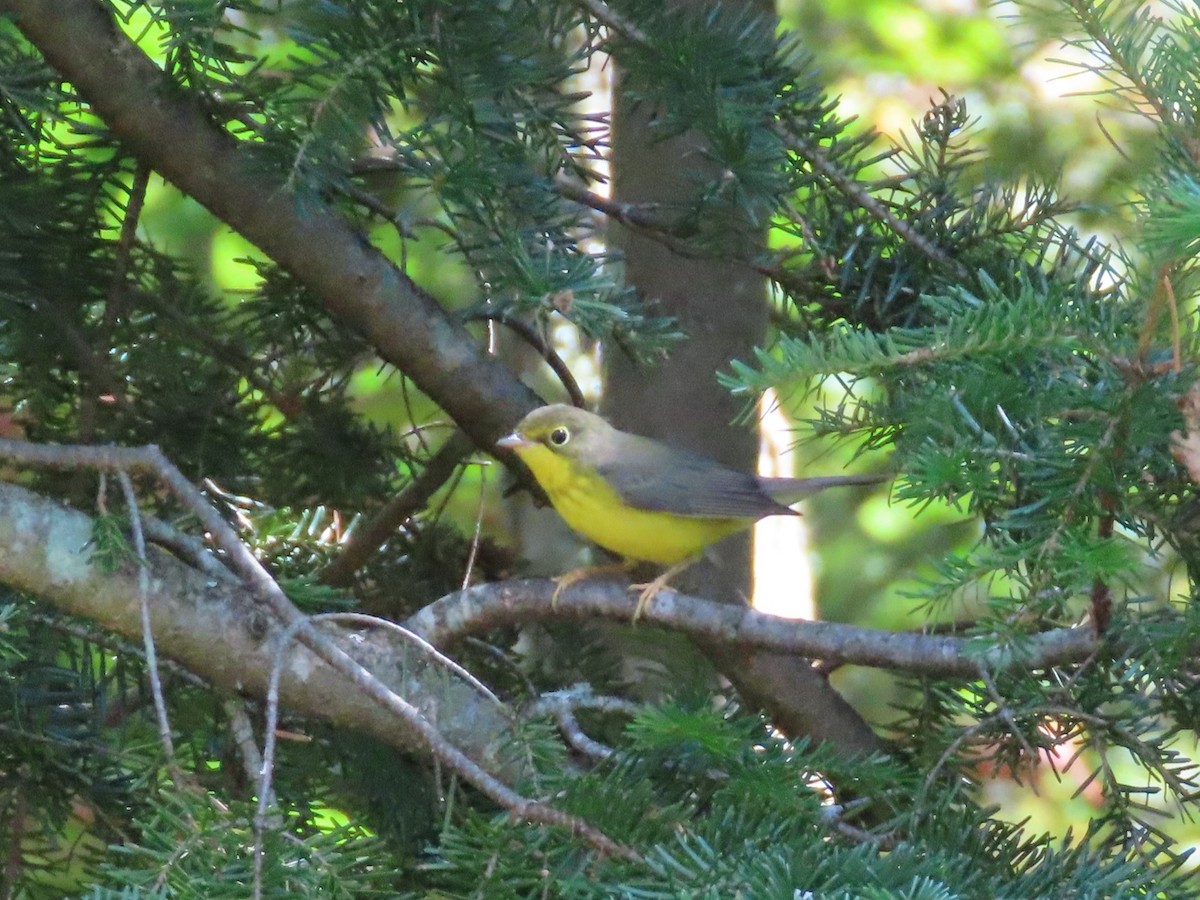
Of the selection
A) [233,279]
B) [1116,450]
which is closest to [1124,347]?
[1116,450]

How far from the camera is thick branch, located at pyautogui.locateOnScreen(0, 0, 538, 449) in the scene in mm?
2289

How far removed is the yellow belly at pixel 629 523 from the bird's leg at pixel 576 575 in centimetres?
11

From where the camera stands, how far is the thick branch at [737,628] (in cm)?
192

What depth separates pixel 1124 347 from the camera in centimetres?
154

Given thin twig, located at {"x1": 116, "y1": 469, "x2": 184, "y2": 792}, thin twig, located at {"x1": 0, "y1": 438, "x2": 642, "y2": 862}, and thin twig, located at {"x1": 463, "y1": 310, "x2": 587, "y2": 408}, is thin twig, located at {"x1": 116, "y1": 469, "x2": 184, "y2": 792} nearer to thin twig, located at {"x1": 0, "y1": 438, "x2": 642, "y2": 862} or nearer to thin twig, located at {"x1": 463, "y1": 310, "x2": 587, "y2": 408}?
thin twig, located at {"x1": 0, "y1": 438, "x2": 642, "y2": 862}

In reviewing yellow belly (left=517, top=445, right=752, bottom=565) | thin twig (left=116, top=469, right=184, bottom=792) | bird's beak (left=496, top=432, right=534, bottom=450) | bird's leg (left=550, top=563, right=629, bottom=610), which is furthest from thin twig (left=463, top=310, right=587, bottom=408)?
thin twig (left=116, top=469, right=184, bottom=792)

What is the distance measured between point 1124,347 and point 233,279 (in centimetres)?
455

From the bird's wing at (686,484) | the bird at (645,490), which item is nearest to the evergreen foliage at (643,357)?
the bird at (645,490)

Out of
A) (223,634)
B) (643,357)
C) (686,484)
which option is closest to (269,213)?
(643,357)

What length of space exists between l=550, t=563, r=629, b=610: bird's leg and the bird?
0.05ft

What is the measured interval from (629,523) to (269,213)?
1.46 metres

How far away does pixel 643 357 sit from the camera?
2381 mm

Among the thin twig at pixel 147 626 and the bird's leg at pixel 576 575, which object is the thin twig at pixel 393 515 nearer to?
the bird's leg at pixel 576 575

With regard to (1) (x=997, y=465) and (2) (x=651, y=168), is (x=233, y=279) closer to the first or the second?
(2) (x=651, y=168)
